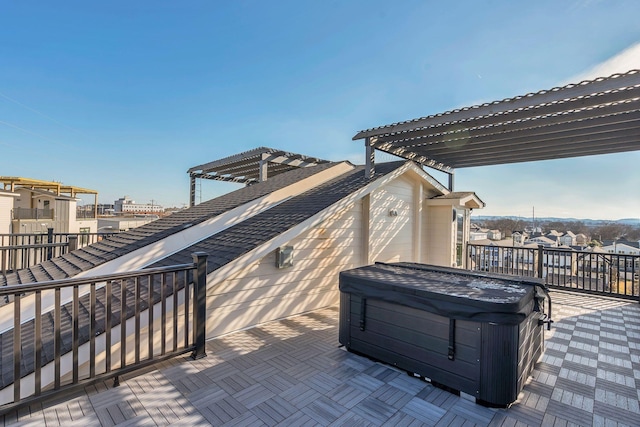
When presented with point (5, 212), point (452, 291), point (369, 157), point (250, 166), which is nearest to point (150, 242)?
point (369, 157)

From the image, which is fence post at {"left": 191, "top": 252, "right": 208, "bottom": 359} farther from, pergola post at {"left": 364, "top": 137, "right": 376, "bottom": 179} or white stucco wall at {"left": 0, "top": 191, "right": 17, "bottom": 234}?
white stucco wall at {"left": 0, "top": 191, "right": 17, "bottom": 234}

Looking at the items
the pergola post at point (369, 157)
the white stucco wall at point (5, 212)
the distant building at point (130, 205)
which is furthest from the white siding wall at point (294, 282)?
the distant building at point (130, 205)

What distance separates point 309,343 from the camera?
364 centimetres

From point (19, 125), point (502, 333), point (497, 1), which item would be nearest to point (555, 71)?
point (497, 1)

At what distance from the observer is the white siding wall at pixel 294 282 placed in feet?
12.7

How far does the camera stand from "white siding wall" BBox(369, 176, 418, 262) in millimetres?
5906

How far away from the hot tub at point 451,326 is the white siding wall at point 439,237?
4.10 m

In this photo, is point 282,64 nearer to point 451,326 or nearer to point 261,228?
point 261,228

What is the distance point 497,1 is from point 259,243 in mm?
6074

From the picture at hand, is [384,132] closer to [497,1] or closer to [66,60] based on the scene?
[497,1]

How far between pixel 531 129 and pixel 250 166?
8011mm

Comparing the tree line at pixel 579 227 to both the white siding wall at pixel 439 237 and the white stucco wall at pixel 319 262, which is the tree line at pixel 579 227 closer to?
the white siding wall at pixel 439 237

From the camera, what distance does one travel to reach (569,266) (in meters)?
7.16

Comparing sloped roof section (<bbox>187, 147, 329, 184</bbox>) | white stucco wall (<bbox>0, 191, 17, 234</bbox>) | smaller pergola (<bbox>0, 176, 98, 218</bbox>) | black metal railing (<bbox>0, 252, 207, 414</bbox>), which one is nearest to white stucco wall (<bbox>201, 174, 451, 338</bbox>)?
black metal railing (<bbox>0, 252, 207, 414</bbox>)
